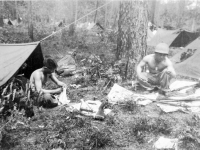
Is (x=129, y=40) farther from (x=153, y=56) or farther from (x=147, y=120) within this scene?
(x=147, y=120)

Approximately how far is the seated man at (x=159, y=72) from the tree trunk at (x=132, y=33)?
0.48 meters

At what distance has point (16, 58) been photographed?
4.04m

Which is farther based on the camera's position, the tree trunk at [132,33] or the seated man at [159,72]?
the tree trunk at [132,33]

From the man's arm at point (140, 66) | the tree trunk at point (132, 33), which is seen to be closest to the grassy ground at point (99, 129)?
the man's arm at point (140, 66)

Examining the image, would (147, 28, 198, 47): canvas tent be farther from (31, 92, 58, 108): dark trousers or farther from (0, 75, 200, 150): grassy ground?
(31, 92, 58, 108): dark trousers

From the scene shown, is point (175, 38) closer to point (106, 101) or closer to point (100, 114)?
point (106, 101)

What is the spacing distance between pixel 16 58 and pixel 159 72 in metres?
2.85

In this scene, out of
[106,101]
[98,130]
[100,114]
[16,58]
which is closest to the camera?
[98,130]

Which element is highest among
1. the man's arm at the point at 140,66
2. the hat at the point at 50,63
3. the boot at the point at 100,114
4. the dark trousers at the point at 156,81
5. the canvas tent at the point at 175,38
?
the canvas tent at the point at 175,38

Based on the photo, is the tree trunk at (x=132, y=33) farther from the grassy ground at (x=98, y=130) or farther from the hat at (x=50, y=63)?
the hat at (x=50, y=63)

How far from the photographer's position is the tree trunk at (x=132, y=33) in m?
4.79

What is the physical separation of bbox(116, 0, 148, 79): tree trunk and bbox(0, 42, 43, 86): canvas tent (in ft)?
6.28

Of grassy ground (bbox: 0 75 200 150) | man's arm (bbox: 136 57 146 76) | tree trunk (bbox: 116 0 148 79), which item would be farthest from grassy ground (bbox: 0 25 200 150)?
tree trunk (bbox: 116 0 148 79)

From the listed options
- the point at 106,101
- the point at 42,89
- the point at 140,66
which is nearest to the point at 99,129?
the point at 106,101
